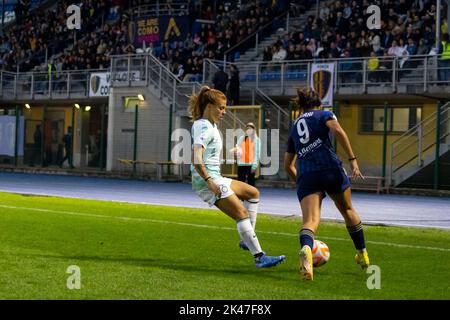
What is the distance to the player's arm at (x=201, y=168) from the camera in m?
9.94

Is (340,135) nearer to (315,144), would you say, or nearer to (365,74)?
(315,144)

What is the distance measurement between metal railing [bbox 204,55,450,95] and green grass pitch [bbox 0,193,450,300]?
13.1 m

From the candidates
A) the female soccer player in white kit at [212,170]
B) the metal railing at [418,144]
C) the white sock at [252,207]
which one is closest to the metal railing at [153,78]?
the metal railing at [418,144]

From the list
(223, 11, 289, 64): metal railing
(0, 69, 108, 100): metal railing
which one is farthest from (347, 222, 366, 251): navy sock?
(0, 69, 108, 100): metal railing

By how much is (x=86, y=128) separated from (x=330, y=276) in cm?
3425

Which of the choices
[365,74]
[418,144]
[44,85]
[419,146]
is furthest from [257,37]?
[419,146]

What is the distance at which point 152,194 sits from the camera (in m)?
26.3

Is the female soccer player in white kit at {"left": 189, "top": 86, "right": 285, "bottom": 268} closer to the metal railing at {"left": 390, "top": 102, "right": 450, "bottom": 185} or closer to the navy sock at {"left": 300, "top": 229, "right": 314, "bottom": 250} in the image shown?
the navy sock at {"left": 300, "top": 229, "right": 314, "bottom": 250}

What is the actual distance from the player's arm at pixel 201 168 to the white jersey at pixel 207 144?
0.08 meters

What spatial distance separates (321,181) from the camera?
978cm

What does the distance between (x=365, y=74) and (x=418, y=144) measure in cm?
355

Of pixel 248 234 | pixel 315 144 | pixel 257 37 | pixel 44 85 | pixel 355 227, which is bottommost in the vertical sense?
pixel 248 234

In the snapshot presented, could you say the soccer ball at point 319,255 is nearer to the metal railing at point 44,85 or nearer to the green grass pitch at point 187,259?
the green grass pitch at point 187,259

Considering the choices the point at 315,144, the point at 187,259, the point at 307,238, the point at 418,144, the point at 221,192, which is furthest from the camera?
the point at 418,144
